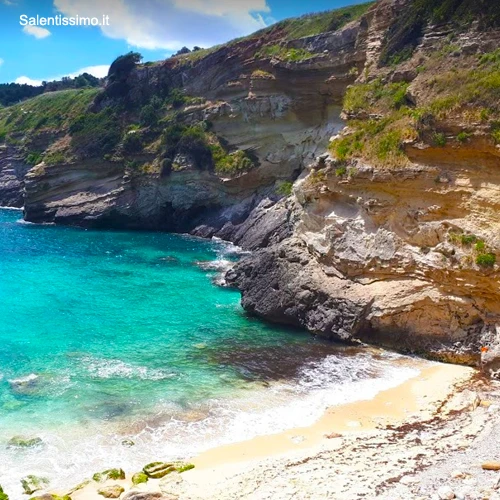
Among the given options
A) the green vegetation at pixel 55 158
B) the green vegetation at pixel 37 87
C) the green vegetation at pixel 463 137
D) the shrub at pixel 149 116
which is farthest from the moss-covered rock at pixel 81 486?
the green vegetation at pixel 37 87

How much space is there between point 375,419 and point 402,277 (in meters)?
8.10

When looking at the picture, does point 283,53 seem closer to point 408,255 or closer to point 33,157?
point 408,255

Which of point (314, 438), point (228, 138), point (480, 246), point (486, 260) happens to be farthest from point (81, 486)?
point (228, 138)

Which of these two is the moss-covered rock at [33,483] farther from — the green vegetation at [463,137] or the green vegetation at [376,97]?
the green vegetation at [376,97]

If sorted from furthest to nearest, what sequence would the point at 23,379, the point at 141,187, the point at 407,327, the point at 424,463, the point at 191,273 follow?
the point at 141,187
the point at 191,273
the point at 407,327
the point at 23,379
the point at 424,463

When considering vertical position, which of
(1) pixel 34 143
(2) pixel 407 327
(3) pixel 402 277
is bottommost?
(2) pixel 407 327

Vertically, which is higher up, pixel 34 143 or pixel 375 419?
pixel 34 143

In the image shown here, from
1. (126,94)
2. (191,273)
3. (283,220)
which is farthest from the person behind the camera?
(126,94)

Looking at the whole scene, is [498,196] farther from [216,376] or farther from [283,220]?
[283,220]

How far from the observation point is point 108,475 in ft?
47.8

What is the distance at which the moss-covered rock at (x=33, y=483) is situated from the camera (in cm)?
1415

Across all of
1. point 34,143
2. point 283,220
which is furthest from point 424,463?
point 34,143

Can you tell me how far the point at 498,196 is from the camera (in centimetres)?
2098

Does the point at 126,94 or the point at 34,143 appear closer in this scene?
the point at 126,94
